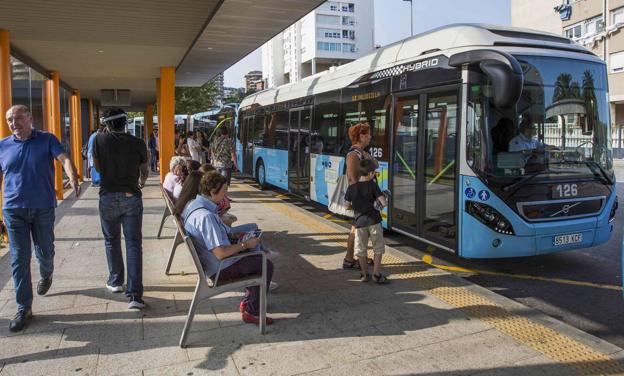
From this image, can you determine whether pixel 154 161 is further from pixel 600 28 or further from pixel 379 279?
pixel 600 28

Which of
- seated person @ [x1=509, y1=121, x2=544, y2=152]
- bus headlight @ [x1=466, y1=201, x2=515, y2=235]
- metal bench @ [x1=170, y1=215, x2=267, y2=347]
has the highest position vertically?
seated person @ [x1=509, y1=121, x2=544, y2=152]

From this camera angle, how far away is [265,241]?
7.66 m

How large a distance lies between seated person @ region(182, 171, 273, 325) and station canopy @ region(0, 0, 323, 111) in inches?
175

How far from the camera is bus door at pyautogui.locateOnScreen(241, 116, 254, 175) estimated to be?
16.5 m

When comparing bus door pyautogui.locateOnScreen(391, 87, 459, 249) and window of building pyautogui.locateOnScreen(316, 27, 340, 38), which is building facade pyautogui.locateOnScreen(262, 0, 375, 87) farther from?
bus door pyautogui.locateOnScreen(391, 87, 459, 249)

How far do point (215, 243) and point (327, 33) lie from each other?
318 feet

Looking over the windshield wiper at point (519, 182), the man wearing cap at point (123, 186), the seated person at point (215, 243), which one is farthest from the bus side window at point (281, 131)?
the seated person at point (215, 243)

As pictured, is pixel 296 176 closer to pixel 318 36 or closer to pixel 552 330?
pixel 552 330

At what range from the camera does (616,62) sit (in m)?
36.3

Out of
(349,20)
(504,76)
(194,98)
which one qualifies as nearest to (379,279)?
(504,76)

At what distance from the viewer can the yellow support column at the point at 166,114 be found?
13.7 metres

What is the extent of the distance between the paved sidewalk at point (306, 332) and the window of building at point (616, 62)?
37449mm

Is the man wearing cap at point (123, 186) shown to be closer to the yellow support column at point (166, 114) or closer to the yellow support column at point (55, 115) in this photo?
the yellow support column at point (55, 115)

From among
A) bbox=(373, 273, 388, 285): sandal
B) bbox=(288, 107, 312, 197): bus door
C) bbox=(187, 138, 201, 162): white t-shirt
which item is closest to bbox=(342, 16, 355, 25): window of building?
bbox=(288, 107, 312, 197): bus door
